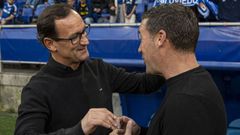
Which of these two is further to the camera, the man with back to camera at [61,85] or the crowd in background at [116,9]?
the crowd in background at [116,9]

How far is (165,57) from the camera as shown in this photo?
6.33ft

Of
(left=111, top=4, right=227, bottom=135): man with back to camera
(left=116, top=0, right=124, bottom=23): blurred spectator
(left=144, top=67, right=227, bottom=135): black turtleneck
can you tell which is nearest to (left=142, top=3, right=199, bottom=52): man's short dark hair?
(left=111, top=4, right=227, bottom=135): man with back to camera

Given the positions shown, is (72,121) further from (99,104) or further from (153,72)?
(153,72)

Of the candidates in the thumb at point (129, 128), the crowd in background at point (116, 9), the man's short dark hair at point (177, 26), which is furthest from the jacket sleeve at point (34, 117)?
the crowd in background at point (116, 9)

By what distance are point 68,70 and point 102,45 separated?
15.9 feet

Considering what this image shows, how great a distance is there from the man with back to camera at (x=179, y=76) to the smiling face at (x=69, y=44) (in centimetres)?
59

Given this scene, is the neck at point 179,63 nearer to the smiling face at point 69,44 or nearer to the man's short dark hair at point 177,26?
the man's short dark hair at point 177,26

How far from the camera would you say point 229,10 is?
730 centimetres

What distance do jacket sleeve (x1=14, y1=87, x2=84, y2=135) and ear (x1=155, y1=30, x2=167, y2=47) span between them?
1.91ft

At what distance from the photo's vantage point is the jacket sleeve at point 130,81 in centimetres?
280

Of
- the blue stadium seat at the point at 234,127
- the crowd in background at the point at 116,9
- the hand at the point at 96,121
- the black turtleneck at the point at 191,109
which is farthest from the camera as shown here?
the crowd in background at the point at 116,9

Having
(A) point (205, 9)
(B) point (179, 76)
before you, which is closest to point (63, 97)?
(B) point (179, 76)

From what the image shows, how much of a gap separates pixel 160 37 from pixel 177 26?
0.26 ft

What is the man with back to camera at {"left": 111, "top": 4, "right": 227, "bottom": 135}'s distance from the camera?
5.83 feet
